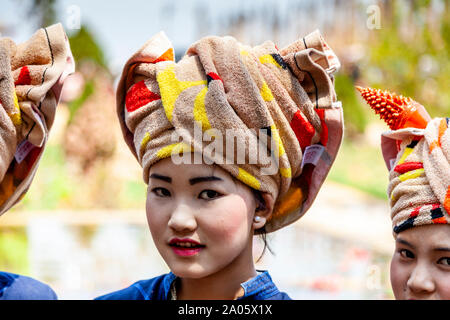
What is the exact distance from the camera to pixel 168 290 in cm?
260

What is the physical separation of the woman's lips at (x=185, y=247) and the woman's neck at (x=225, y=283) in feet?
0.70

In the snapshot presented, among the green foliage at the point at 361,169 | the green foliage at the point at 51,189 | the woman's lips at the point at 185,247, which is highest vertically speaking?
the green foliage at the point at 361,169

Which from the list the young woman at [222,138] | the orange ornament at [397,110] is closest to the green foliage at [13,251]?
the young woman at [222,138]

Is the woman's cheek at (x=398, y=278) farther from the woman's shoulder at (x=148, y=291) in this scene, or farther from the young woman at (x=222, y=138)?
the woman's shoulder at (x=148, y=291)

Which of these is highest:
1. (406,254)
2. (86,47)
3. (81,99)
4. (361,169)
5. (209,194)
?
(86,47)

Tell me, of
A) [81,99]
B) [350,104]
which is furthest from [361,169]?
[81,99]

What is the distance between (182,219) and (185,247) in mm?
125

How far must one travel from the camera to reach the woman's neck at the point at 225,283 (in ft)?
8.20

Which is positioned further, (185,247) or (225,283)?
(225,283)

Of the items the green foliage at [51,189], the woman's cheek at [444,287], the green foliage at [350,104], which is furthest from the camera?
the green foliage at [350,104]

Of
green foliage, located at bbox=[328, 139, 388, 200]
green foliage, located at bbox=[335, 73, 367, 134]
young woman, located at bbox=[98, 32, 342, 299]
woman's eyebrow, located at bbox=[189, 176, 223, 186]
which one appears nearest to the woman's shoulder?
young woman, located at bbox=[98, 32, 342, 299]

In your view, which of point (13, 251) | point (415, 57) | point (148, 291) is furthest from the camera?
point (415, 57)

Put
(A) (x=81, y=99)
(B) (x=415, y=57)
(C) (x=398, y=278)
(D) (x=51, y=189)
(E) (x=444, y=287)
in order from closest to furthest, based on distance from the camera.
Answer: (E) (x=444, y=287), (C) (x=398, y=278), (A) (x=81, y=99), (D) (x=51, y=189), (B) (x=415, y=57)

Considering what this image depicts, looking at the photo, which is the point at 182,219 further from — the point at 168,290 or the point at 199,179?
the point at 168,290
